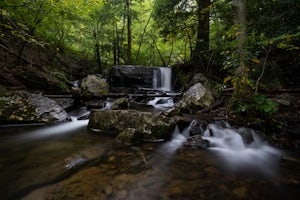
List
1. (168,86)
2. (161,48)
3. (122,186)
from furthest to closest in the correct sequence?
(161,48), (168,86), (122,186)

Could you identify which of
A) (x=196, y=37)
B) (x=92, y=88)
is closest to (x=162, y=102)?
(x=92, y=88)

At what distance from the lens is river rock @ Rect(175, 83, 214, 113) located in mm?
5980

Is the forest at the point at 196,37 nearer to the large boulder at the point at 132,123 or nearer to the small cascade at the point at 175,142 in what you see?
the small cascade at the point at 175,142

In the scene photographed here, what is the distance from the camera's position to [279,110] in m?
4.61

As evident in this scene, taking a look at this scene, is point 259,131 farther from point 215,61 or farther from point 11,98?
point 11,98

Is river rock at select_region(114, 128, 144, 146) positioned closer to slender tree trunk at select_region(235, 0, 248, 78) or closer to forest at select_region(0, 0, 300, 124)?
forest at select_region(0, 0, 300, 124)

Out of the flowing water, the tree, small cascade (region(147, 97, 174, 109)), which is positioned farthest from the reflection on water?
the tree

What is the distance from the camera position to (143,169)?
8.66 ft

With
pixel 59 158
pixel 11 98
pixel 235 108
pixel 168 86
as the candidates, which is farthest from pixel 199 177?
pixel 168 86

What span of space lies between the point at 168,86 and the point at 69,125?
290 inches

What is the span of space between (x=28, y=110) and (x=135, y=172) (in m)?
4.07

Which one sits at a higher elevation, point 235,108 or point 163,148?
point 235,108

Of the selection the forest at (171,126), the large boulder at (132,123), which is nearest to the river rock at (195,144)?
the forest at (171,126)

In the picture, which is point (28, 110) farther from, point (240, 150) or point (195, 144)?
point (240, 150)
